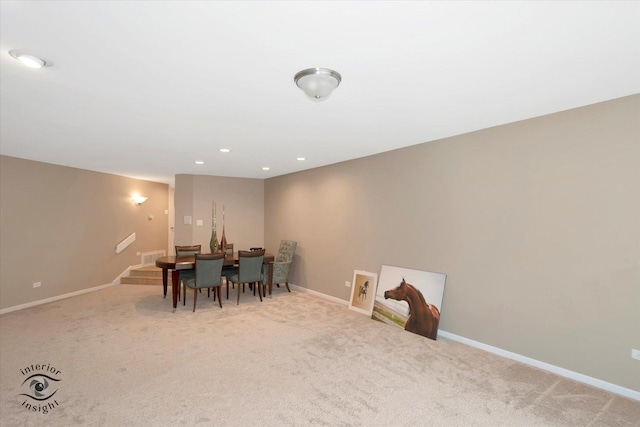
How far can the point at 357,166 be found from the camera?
16.9 feet

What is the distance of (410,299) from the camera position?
13.7ft

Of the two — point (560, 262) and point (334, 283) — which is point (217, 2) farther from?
point (334, 283)

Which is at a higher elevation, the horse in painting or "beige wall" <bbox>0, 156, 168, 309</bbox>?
"beige wall" <bbox>0, 156, 168, 309</bbox>

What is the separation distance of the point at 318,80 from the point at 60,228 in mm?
6028

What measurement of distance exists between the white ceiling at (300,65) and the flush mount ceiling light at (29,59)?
49 mm

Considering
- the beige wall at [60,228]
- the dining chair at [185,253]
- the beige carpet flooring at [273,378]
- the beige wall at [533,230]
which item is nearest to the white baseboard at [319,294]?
the beige carpet flooring at [273,378]

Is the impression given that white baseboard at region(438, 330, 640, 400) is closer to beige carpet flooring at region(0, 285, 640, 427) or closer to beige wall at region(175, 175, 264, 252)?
beige carpet flooring at region(0, 285, 640, 427)

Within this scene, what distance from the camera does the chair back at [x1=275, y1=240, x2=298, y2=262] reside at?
6.38m

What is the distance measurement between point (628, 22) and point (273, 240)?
21.3 feet

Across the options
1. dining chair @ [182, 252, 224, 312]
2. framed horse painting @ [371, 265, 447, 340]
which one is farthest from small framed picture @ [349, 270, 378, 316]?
dining chair @ [182, 252, 224, 312]

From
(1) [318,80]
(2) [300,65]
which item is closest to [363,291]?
(1) [318,80]

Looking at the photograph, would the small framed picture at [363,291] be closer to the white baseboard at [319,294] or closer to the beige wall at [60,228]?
the white baseboard at [319,294]

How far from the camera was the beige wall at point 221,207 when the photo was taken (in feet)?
22.8

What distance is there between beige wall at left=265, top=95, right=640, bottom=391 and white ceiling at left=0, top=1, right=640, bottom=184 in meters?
0.32
